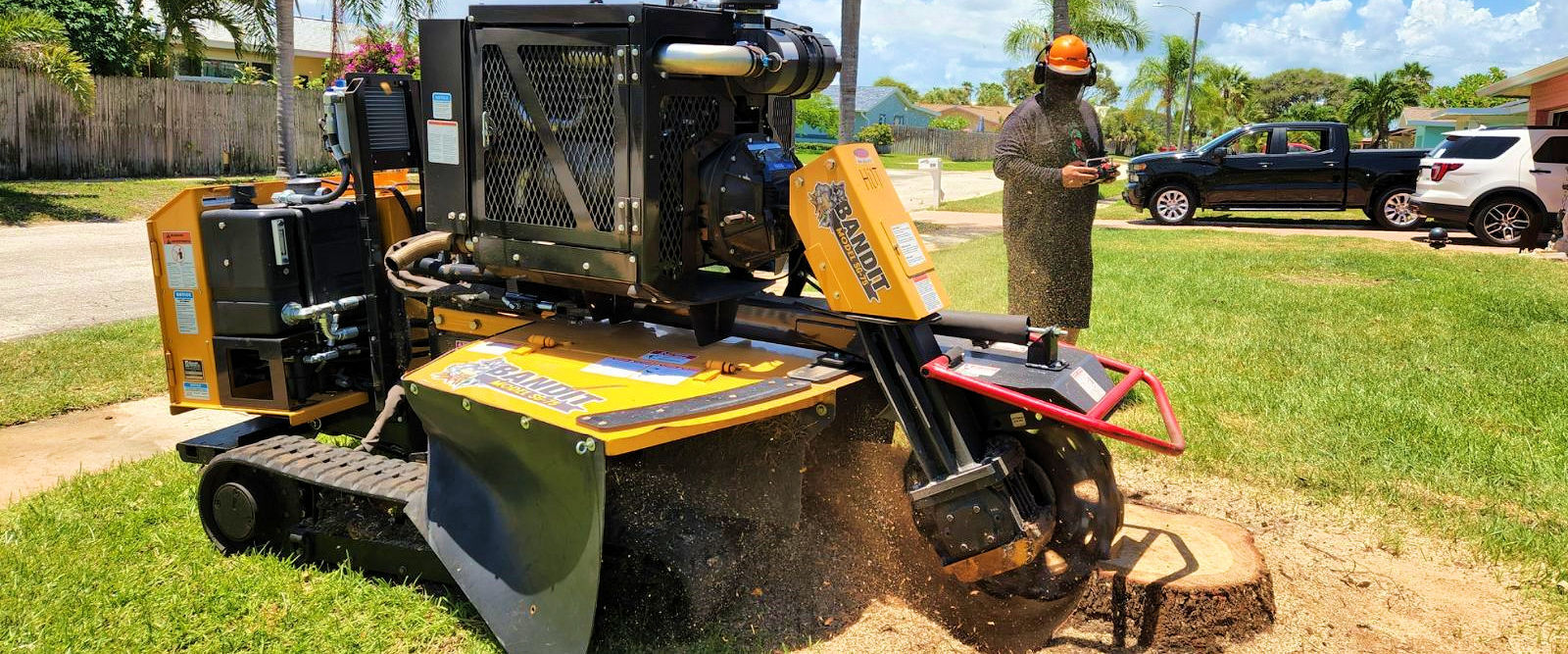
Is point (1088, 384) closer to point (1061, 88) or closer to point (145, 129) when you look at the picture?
point (1061, 88)

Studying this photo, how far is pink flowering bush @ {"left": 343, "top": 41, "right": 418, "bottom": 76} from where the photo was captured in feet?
69.0

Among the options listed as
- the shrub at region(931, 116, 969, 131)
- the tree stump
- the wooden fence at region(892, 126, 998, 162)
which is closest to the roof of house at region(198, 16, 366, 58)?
the wooden fence at region(892, 126, 998, 162)

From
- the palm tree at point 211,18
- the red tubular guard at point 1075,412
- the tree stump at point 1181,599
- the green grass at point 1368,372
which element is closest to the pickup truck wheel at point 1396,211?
the green grass at point 1368,372

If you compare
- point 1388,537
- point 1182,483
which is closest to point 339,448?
point 1182,483

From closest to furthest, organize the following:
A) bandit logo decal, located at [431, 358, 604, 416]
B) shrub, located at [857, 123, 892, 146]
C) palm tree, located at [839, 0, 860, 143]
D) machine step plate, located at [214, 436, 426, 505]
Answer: bandit logo decal, located at [431, 358, 604, 416]
machine step plate, located at [214, 436, 426, 505]
palm tree, located at [839, 0, 860, 143]
shrub, located at [857, 123, 892, 146]

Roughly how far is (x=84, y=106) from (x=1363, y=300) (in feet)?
55.3

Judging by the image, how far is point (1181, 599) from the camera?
3887 mm

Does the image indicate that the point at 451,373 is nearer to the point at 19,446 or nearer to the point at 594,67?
the point at 594,67

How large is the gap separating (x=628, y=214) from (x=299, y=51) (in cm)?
3681

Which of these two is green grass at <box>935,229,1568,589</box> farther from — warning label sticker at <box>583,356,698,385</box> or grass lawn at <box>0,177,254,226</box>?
grass lawn at <box>0,177,254,226</box>

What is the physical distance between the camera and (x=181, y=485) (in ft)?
16.4

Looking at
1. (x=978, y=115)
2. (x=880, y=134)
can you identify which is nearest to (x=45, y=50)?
(x=880, y=134)

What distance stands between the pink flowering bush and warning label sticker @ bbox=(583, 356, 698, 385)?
60.6ft

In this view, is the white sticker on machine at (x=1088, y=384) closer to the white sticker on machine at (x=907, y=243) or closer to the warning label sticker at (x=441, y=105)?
the white sticker on machine at (x=907, y=243)
